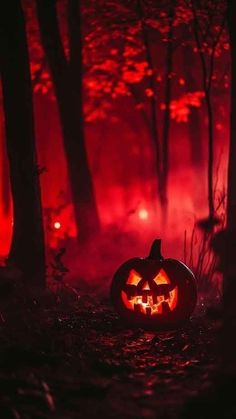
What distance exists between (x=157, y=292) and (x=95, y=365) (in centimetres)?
134

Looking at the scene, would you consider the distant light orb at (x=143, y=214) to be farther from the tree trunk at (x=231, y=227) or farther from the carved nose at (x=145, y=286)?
the carved nose at (x=145, y=286)

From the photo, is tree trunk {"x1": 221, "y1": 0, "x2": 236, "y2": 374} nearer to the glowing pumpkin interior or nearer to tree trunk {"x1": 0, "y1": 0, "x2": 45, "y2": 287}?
the glowing pumpkin interior

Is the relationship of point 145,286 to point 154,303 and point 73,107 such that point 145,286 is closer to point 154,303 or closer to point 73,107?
point 154,303

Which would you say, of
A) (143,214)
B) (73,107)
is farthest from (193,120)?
(73,107)

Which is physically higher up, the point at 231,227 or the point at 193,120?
the point at 193,120

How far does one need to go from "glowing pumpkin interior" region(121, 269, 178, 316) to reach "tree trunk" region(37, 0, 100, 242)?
5337 millimetres

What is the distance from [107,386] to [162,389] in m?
0.45

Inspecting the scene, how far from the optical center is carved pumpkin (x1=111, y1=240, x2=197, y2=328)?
645 centimetres

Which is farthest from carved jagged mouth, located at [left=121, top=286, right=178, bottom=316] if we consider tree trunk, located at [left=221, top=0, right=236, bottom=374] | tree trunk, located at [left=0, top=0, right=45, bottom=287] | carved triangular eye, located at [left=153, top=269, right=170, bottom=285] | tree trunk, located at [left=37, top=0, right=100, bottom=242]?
tree trunk, located at [left=37, top=0, right=100, bottom=242]

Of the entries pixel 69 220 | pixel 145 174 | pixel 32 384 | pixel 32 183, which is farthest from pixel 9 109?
pixel 145 174

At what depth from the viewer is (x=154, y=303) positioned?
21.1 ft

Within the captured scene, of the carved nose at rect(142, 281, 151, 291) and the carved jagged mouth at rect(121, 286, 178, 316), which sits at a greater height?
the carved nose at rect(142, 281, 151, 291)

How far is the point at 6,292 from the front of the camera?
6996 millimetres

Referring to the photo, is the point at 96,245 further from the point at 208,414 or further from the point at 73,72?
the point at 208,414
